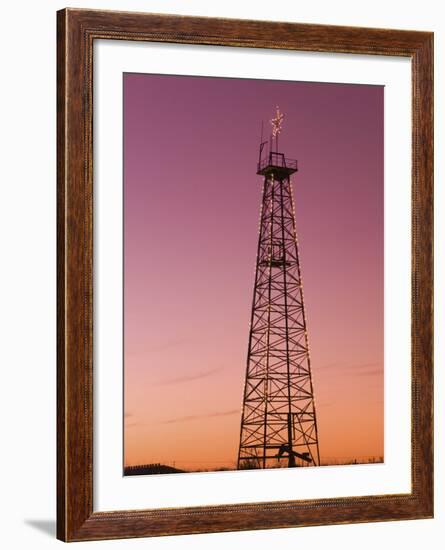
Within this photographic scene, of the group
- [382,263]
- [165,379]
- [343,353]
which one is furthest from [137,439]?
[382,263]

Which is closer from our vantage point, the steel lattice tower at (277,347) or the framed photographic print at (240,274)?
the framed photographic print at (240,274)

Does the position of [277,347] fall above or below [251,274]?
below

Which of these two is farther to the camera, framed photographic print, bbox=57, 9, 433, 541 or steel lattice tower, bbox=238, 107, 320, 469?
steel lattice tower, bbox=238, 107, 320, 469

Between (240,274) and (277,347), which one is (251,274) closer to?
(240,274)

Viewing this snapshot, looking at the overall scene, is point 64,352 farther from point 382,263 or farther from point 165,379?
point 382,263

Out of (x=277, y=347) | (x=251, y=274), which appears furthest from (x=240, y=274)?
(x=277, y=347)
